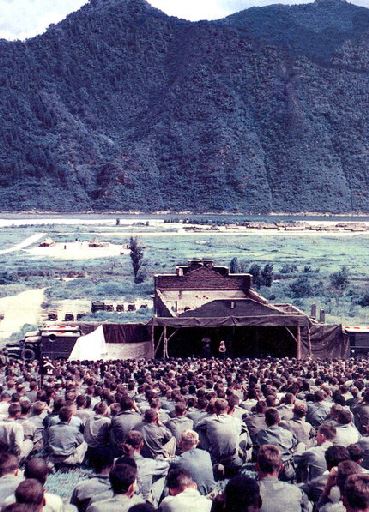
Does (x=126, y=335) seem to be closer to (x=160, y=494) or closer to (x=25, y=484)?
(x=160, y=494)

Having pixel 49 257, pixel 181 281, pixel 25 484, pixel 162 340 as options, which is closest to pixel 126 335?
pixel 162 340

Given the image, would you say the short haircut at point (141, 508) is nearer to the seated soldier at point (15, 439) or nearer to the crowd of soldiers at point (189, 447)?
the crowd of soldiers at point (189, 447)

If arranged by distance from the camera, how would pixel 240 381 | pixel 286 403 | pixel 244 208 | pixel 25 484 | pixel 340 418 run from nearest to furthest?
pixel 25 484 → pixel 340 418 → pixel 286 403 → pixel 240 381 → pixel 244 208

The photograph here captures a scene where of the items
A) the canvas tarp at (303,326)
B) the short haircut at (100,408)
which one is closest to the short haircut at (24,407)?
the short haircut at (100,408)

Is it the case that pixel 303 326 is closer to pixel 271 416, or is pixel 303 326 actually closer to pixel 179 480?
pixel 271 416

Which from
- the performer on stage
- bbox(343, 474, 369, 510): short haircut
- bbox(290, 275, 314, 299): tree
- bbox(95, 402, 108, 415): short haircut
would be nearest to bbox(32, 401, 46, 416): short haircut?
bbox(95, 402, 108, 415): short haircut

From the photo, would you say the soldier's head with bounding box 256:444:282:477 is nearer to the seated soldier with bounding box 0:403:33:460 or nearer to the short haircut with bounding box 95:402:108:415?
the seated soldier with bounding box 0:403:33:460

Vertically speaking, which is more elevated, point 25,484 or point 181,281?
point 25,484

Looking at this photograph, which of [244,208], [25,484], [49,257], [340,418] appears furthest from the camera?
[244,208]

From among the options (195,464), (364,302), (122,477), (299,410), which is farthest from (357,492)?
(364,302)
